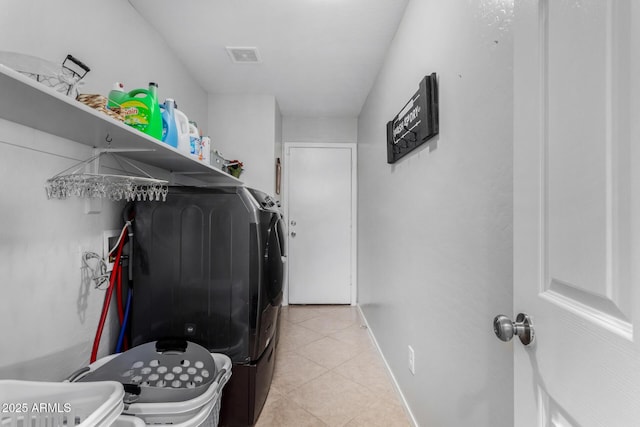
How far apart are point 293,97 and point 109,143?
2.16 meters

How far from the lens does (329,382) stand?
6.63ft

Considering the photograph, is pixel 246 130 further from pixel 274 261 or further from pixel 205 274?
pixel 205 274

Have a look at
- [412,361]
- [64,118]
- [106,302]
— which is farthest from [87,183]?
[412,361]

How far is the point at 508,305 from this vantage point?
2.75 ft

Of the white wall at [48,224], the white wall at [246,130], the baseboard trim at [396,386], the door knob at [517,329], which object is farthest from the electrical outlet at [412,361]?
the white wall at [246,130]

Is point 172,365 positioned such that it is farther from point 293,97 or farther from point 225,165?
point 293,97

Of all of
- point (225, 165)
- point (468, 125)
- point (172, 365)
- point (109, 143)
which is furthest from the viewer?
point (225, 165)

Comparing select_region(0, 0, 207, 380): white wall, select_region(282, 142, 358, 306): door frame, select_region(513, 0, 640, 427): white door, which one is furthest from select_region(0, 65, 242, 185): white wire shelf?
select_region(282, 142, 358, 306): door frame

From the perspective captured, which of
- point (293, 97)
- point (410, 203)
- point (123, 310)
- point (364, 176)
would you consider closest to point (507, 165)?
point (410, 203)

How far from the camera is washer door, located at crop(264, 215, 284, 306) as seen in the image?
1675 mm

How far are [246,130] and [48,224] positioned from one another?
2.09m

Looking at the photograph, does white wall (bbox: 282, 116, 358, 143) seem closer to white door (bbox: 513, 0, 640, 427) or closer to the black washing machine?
the black washing machine

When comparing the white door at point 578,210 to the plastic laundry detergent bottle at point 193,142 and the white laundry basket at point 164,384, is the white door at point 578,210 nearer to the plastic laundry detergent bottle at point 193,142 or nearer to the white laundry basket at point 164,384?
the white laundry basket at point 164,384

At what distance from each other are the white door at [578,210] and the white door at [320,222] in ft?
10.0
